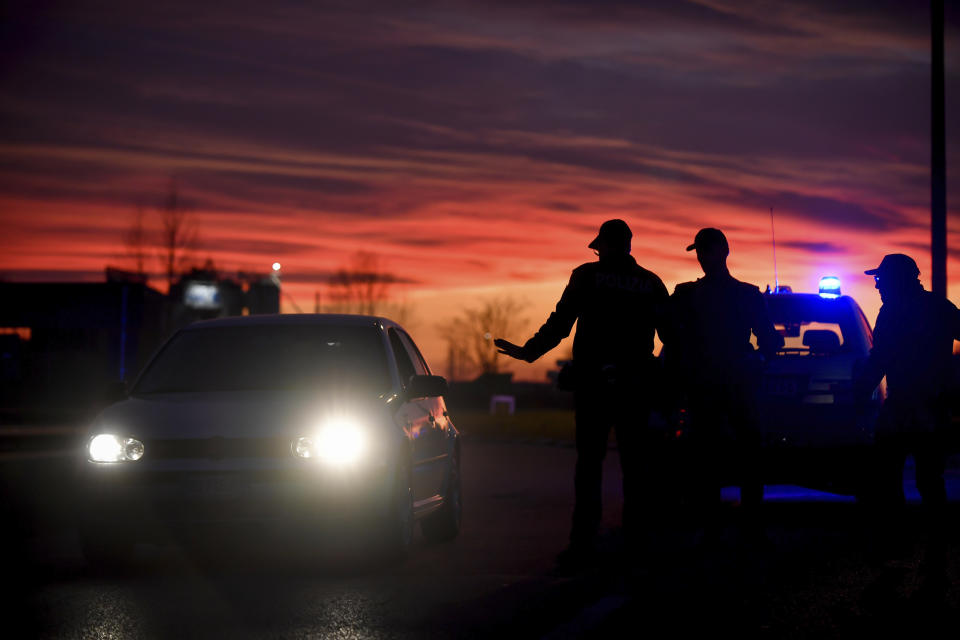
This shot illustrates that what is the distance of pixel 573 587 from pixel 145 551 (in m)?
3.60

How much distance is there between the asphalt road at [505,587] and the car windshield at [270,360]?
3.85 feet

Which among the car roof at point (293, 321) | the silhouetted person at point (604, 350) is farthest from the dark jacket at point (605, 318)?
the car roof at point (293, 321)

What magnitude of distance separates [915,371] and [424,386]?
10.6 feet

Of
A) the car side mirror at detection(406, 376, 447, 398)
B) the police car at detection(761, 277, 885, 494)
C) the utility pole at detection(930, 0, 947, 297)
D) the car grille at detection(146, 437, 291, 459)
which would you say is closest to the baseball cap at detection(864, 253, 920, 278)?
the police car at detection(761, 277, 885, 494)

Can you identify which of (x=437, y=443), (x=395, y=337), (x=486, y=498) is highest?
(x=395, y=337)

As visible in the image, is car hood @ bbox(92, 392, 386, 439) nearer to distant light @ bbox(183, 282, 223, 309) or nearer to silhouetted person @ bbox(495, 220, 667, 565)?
silhouetted person @ bbox(495, 220, 667, 565)

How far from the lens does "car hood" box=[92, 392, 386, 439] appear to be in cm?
816

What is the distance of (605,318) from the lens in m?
8.21

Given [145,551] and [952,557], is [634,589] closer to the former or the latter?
[952,557]

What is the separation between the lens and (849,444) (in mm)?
9766

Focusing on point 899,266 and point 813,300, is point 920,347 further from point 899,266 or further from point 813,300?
point 813,300

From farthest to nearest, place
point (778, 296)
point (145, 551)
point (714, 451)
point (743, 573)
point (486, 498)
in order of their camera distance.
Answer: point (486, 498) → point (778, 296) → point (145, 551) → point (714, 451) → point (743, 573)

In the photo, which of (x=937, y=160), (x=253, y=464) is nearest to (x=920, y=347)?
(x=253, y=464)

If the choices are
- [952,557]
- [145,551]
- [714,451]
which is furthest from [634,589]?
[145,551]
